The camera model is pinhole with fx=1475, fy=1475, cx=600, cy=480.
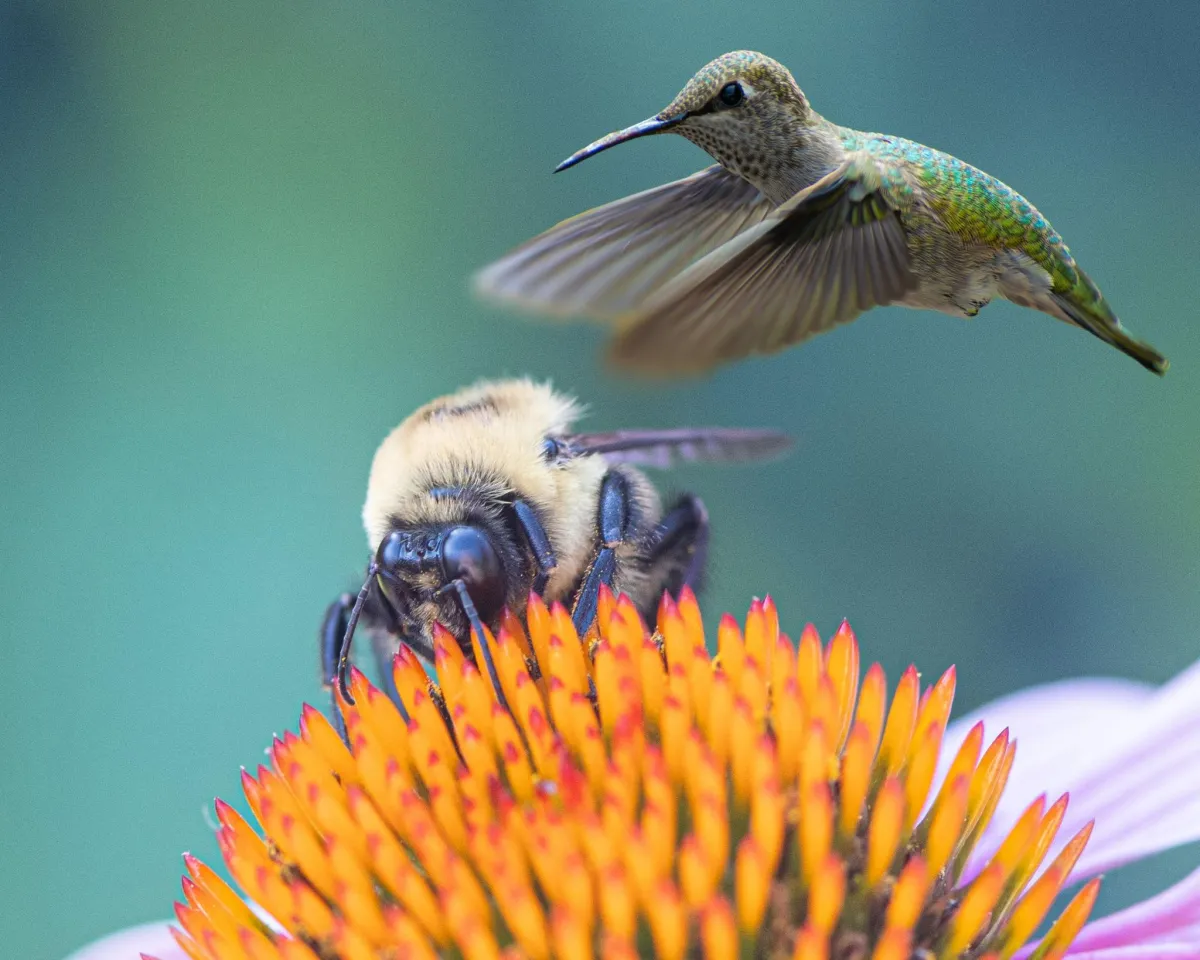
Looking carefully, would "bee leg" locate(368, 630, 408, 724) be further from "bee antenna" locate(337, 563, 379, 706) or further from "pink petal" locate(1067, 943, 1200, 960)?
"pink petal" locate(1067, 943, 1200, 960)

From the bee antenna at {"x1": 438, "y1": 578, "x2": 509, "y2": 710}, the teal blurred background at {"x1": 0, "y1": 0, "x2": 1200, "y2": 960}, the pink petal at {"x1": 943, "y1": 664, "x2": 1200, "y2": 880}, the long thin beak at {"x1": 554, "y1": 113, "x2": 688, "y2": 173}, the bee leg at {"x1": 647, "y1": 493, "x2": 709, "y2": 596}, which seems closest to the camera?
the long thin beak at {"x1": 554, "y1": 113, "x2": 688, "y2": 173}

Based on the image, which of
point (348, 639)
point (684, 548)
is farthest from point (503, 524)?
point (684, 548)

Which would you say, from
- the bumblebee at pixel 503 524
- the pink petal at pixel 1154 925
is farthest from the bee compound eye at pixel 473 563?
the pink petal at pixel 1154 925

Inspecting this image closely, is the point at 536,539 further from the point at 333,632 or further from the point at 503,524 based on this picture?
the point at 333,632

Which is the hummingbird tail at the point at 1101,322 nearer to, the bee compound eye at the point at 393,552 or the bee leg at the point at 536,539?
the bee leg at the point at 536,539

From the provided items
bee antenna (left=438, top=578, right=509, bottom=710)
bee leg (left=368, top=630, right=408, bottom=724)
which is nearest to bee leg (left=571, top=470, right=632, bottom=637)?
bee antenna (left=438, top=578, right=509, bottom=710)

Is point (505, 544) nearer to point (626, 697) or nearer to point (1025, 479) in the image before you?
point (626, 697)

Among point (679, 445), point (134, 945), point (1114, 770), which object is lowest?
point (1114, 770)
